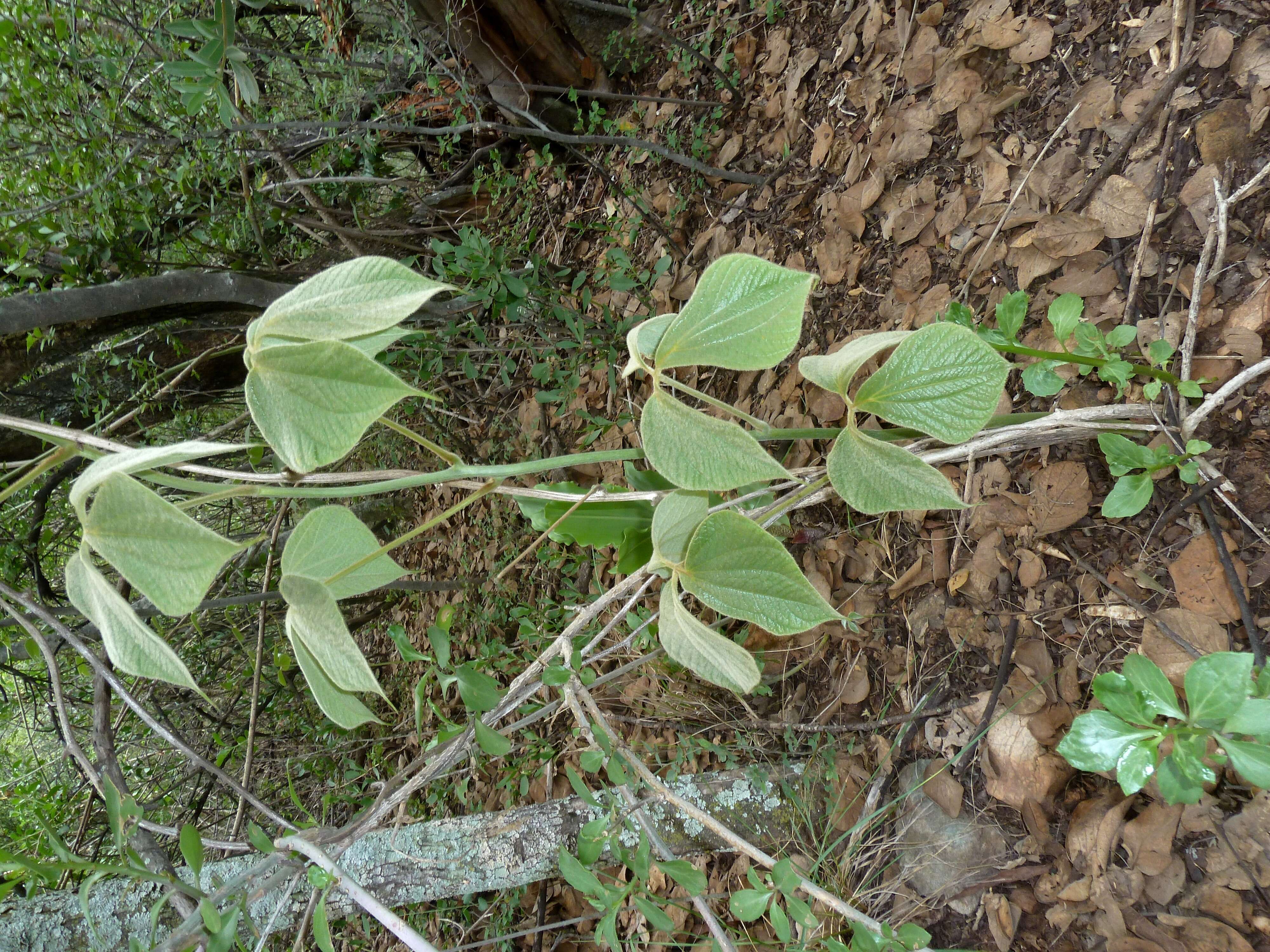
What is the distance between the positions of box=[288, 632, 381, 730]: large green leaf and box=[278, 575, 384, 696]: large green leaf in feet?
0.09

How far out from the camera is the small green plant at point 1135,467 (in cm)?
72

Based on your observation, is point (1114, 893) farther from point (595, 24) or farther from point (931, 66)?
point (595, 24)

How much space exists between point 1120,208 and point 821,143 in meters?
0.59

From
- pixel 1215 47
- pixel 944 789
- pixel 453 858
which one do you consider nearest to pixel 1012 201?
pixel 1215 47

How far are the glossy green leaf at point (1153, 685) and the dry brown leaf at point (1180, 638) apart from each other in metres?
0.19

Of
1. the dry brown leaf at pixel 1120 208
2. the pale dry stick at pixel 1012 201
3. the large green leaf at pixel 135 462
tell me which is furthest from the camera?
the pale dry stick at pixel 1012 201

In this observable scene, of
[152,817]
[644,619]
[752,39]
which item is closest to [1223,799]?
[644,619]

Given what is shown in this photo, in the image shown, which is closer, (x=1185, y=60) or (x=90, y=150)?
(x=1185, y=60)

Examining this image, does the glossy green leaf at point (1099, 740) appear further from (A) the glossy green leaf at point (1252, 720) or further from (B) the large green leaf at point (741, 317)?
(B) the large green leaf at point (741, 317)

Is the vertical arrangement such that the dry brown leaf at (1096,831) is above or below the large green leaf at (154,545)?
below

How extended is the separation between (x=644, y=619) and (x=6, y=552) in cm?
150

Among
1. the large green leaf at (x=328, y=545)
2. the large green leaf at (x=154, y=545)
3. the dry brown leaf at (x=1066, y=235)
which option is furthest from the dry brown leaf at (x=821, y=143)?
the large green leaf at (x=154, y=545)

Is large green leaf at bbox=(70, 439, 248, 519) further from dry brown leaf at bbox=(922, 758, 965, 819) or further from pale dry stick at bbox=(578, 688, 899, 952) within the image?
dry brown leaf at bbox=(922, 758, 965, 819)

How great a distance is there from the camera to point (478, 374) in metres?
1.88
